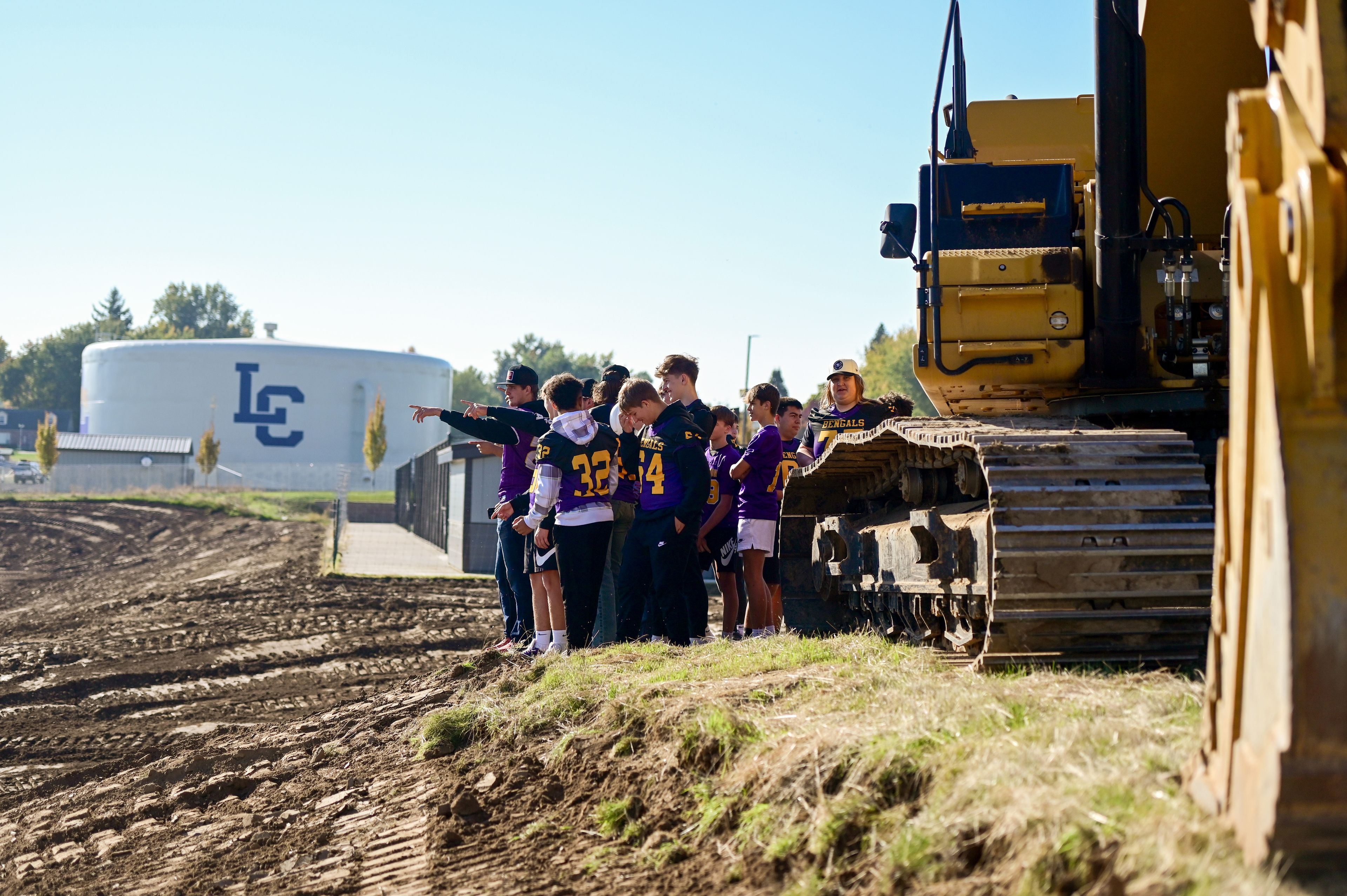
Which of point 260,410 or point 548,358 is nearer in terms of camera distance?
point 260,410

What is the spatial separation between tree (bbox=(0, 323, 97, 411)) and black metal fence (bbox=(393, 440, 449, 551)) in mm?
83014

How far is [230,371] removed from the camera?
6294cm

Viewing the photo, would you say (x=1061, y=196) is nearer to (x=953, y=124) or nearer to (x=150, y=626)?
(x=953, y=124)

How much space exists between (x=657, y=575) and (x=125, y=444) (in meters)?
57.3

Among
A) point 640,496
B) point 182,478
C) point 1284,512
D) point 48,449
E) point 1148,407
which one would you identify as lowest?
point 1284,512

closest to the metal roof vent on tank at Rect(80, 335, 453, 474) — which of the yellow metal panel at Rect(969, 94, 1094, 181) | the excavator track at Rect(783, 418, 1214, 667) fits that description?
the yellow metal panel at Rect(969, 94, 1094, 181)

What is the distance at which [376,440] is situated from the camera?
59.1 metres

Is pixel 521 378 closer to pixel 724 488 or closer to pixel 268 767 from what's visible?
Result: pixel 724 488

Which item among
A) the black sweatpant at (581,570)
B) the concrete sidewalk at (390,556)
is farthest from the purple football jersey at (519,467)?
the concrete sidewalk at (390,556)

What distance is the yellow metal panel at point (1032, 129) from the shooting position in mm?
7328

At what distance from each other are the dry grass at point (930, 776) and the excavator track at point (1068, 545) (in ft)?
0.86

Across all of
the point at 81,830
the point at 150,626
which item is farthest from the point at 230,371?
the point at 81,830

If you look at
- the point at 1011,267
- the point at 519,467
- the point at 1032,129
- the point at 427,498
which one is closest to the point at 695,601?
the point at 519,467

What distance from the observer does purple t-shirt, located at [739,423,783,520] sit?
26.2 ft
